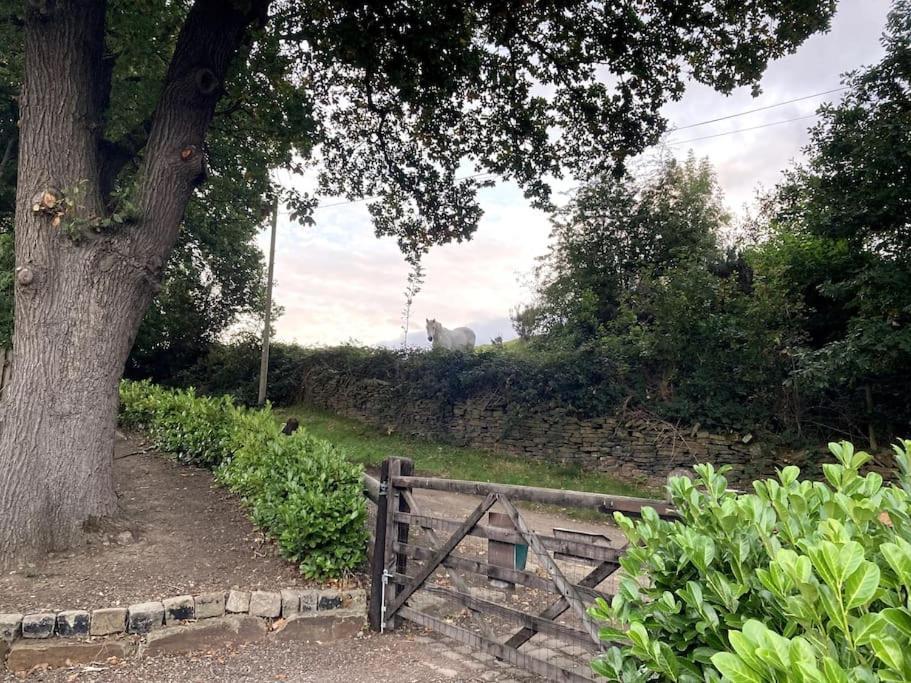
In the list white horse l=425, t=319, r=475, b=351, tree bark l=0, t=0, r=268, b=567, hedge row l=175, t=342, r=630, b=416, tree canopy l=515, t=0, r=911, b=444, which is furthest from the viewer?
white horse l=425, t=319, r=475, b=351

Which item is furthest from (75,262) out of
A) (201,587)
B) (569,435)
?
(569,435)

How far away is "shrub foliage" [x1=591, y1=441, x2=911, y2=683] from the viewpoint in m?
0.93

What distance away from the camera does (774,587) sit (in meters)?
1.10

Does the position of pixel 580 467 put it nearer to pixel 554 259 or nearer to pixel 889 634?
pixel 554 259

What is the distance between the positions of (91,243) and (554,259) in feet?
47.7

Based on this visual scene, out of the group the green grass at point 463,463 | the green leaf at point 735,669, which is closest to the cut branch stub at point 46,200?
the green leaf at point 735,669

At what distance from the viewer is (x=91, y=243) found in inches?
188

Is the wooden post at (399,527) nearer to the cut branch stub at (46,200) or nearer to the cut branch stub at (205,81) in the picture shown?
the cut branch stub at (46,200)

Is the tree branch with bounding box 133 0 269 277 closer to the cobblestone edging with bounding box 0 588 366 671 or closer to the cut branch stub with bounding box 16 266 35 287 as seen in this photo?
the cut branch stub with bounding box 16 266 35 287

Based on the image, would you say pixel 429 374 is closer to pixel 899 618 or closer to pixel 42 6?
pixel 42 6

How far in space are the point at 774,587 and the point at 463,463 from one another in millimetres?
11090

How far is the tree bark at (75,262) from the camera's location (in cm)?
452

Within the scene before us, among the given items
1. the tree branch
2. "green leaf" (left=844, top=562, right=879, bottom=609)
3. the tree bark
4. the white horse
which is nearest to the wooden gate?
"green leaf" (left=844, top=562, right=879, bottom=609)

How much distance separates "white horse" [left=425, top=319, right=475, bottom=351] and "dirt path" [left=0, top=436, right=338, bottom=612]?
1026cm
